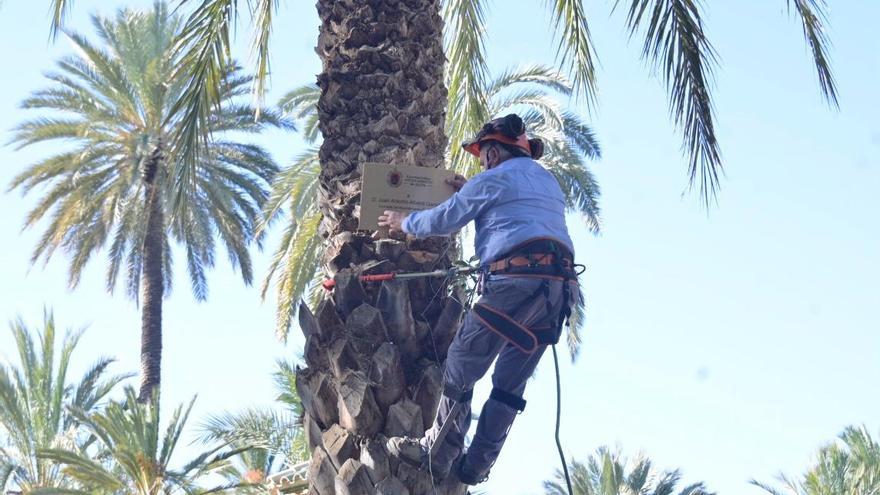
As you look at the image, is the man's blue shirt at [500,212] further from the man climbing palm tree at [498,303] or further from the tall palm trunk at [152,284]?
the tall palm trunk at [152,284]

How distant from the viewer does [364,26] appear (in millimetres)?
7363

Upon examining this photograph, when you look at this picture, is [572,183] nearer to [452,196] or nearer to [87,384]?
[87,384]

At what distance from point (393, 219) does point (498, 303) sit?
28.8 inches

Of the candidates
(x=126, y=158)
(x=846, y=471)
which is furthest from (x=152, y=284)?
(x=846, y=471)

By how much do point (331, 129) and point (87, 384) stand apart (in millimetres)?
18821

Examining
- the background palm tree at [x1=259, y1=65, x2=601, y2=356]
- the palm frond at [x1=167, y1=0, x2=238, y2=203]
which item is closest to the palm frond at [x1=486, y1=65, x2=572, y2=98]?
the background palm tree at [x1=259, y1=65, x2=601, y2=356]

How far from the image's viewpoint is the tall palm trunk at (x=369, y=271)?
20.9 feet

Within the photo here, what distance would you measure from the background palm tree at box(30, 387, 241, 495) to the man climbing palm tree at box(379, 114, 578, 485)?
12.2 metres

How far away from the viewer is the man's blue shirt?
21.3 ft

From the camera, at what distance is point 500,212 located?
6637 mm

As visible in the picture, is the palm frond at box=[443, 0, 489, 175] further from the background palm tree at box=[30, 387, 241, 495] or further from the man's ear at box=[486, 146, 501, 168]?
the background palm tree at box=[30, 387, 241, 495]

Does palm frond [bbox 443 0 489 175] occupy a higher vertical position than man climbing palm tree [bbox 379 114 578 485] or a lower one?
higher

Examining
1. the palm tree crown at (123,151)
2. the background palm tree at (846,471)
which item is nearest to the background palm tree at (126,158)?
the palm tree crown at (123,151)

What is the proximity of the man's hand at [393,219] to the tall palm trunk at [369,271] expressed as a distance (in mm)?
120
